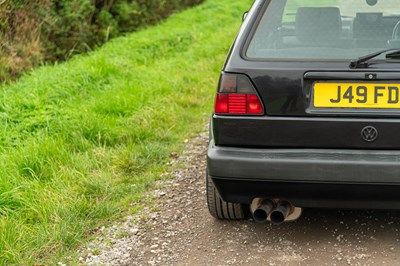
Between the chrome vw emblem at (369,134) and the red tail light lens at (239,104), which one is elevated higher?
the red tail light lens at (239,104)

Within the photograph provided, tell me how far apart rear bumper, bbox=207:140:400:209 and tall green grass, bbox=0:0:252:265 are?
1147 millimetres

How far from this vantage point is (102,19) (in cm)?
1170

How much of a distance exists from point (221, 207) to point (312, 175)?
0.92 meters

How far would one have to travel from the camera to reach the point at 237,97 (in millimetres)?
3883

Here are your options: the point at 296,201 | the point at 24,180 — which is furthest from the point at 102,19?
the point at 296,201

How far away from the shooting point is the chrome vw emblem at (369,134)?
371cm

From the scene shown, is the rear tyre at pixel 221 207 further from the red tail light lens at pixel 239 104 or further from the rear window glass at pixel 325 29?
the rear window glass at pixel 325 29

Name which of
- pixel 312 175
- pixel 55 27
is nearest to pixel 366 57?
pixel 312 175

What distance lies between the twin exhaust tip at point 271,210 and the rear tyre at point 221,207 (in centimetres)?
36

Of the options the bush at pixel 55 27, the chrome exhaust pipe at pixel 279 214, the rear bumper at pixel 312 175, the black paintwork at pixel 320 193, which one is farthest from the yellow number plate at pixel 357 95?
the bush at pixel 55 27

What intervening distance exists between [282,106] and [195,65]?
6.30 metres

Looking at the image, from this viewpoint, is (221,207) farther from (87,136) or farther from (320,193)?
(87,136)

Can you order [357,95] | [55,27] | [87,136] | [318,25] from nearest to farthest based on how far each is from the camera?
[357,95] < [318,25] < [87,136] < [55,27]

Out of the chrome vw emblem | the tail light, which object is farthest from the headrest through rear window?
the chrome vw emblem
